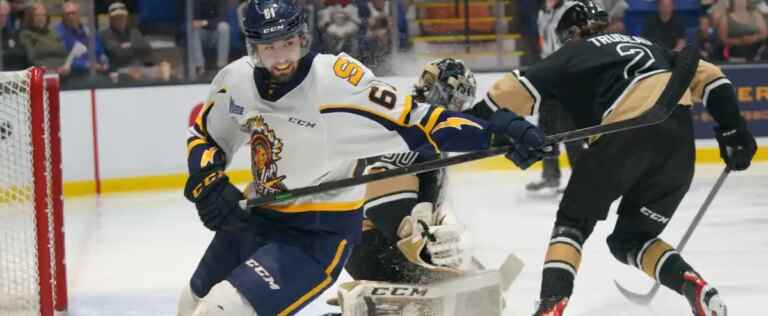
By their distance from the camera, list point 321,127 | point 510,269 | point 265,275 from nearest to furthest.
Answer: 1. point 265,275
2. point 321,127
3. point 510,269

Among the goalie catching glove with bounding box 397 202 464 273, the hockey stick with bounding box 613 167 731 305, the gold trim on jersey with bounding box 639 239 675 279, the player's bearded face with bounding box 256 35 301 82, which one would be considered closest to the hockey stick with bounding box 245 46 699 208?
the player's bearded face with bounding box 256 35 301 82

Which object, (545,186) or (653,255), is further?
(545,186)

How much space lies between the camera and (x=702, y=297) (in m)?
3.33

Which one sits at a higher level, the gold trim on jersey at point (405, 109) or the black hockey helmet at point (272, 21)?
the black hockey helmet at point (272, 21)

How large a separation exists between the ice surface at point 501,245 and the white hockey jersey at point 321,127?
54.8 inches

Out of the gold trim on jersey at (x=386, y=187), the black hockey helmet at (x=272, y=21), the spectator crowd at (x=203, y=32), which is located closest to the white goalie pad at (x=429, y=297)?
the gold trim on jersey at (x=386, y=187)

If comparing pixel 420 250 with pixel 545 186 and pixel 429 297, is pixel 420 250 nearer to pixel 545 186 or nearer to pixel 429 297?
pixel 429 297

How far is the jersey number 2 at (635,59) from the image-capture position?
3340 millimetres

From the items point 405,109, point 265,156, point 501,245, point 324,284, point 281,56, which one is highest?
point 281,56

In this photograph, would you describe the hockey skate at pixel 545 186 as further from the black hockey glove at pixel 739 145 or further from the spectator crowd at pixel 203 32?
the black hockey glove at pixel 739 145

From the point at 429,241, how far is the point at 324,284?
2.01ft

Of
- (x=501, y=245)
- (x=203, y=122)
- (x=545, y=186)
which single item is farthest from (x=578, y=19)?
(x=545, y=186)

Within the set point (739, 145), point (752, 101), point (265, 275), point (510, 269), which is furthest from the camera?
point (752, 101)

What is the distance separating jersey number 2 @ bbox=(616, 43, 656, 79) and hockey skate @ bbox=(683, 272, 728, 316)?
1.83 feet
